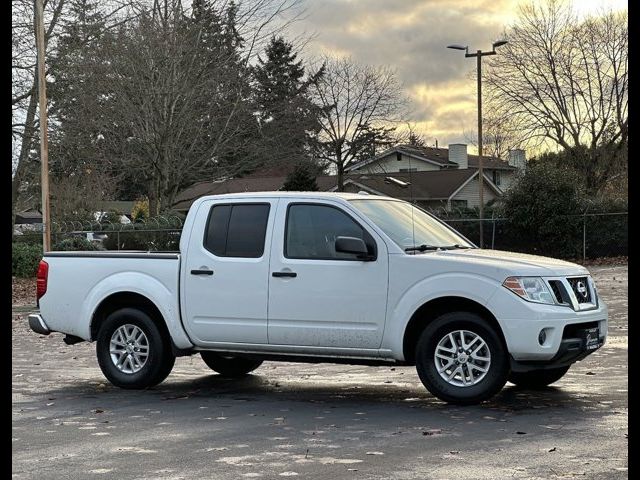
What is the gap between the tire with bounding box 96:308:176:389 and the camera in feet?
35.0

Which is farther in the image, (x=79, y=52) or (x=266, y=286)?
(x=79, y=52)

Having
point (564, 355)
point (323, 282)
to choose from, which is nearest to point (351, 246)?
point (323, 282)

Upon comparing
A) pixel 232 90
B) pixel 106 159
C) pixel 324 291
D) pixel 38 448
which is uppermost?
pixel 232 90

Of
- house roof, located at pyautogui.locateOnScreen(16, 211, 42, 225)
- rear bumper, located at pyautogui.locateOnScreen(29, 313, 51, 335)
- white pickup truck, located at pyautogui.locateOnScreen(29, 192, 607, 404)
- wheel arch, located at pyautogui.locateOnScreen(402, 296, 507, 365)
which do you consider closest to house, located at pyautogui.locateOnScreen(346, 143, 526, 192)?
house roof, located at pyautogui.locateOnScreen(16, 211, 42, 225)

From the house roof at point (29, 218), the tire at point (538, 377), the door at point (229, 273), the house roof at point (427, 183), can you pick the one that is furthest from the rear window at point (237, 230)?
the house roof at point (29, 218)

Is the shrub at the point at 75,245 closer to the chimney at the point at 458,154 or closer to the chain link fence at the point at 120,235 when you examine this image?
the chain link fence at the point at 120,235

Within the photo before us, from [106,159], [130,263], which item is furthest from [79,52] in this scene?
[130,263]

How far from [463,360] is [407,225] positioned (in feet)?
5.34

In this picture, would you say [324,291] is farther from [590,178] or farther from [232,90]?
[590,178]

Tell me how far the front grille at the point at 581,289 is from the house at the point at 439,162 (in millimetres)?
44608

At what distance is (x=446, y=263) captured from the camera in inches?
370

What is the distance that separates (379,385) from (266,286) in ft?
6.22

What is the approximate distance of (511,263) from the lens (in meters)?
9.34

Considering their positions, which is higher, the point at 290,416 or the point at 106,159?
the point at 106,159
